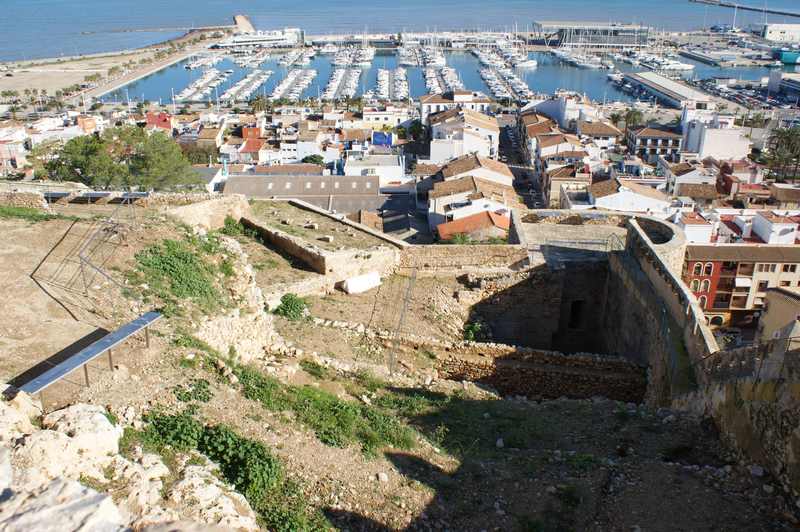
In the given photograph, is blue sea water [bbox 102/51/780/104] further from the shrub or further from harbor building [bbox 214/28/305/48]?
the shrub

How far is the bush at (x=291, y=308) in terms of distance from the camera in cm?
1166

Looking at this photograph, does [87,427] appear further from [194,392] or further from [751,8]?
[751,8]

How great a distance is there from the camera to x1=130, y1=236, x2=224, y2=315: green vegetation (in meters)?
9.07

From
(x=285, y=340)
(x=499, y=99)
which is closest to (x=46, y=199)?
(x=285, y=340)

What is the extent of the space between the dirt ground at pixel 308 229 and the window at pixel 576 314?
4.40 metres

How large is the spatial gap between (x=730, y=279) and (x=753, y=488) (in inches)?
748

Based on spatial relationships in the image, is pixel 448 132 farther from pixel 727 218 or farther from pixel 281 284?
pixel 281 284

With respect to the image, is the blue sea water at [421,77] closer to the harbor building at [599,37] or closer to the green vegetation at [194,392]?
the harbor building at [599,37]

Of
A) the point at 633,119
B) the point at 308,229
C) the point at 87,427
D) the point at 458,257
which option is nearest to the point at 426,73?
the point at 633,119

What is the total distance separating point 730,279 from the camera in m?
23.7

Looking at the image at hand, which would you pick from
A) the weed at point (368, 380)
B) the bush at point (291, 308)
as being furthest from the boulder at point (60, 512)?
the bush at point (291, 308)

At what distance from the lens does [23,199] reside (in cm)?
1315

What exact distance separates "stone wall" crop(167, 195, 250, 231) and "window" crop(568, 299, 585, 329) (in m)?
7.64

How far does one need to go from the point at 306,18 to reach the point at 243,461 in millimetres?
174678
